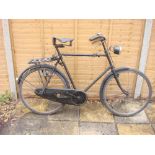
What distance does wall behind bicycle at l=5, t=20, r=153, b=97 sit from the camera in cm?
423

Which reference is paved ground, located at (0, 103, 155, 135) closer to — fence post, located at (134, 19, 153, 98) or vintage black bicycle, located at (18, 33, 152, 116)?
vintage black bicycle, located at (18, 33, 152, 116)

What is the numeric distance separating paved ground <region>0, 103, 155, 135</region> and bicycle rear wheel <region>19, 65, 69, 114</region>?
151mm

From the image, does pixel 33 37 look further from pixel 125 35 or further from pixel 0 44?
pixel 125 35

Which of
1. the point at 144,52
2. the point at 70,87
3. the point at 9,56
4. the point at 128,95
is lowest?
the point at 128,95

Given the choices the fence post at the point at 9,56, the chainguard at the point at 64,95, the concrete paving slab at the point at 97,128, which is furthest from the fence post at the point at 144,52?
the fence post at the point at 9,56

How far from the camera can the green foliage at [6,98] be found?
4.67 m

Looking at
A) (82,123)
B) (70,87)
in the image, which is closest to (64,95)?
(70,87)

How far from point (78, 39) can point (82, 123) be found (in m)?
1.37

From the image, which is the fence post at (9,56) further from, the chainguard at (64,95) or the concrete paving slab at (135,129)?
the concrete paving slab at (135,129)

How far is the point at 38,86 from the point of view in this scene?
468cm

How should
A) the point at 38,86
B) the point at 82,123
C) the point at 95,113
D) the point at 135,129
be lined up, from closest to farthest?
the point at 135,129 → the point at 82,123 → the point at 95,113 → the point at 38,86

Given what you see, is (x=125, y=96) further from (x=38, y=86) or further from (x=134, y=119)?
(x=38, y=86)

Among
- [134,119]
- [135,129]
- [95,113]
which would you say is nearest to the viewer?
[135,129]

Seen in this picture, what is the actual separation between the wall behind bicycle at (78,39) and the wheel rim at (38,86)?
0.27 metres
